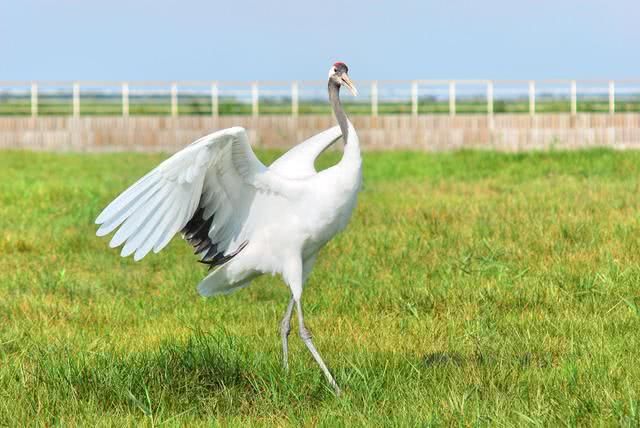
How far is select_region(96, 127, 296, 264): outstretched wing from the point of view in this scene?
4992 mm

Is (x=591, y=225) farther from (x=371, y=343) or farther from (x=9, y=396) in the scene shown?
(x=9, y=396)

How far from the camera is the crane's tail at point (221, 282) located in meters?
5.82

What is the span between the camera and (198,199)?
529 cm

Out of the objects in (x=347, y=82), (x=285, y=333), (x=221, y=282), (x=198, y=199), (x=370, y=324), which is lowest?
(x=370, y=324)

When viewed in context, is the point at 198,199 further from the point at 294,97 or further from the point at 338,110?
the point at 294,97

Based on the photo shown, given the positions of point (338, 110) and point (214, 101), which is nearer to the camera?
point (338, 110)

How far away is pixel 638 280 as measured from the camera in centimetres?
722

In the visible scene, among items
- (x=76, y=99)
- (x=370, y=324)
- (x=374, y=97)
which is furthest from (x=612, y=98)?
(x=370, y=324)

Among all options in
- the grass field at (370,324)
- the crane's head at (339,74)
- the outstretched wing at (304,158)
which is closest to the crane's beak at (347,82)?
the crane's head at (339,74)

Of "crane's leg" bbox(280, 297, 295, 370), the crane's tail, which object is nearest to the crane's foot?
"crane's leg" bbox(280, 297, 295, 370)

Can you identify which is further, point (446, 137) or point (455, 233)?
point (446, 137)

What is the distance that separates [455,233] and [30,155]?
1694cm

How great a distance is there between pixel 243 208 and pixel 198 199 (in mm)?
416

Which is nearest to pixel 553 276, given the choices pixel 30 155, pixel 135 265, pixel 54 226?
pixel 135 265
